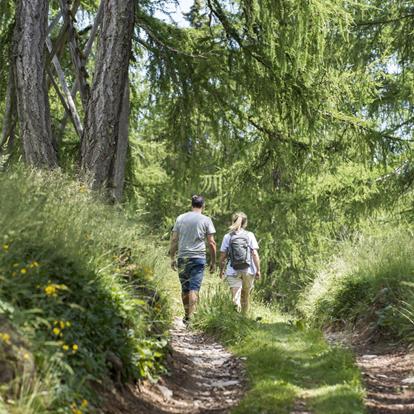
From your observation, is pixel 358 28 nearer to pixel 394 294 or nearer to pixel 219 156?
pixel 219 156

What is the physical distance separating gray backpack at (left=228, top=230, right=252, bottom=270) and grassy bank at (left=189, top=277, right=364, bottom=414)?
0.45 meters

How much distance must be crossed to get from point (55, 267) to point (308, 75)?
22.1 ft

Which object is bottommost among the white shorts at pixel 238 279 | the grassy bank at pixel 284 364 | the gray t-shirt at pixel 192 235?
the grassy bank at pixel 284 364

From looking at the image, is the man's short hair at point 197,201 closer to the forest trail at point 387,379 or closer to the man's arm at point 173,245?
the man's arm at point 173,245

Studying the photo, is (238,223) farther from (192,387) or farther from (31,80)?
(192,387)

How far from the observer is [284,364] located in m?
7.61

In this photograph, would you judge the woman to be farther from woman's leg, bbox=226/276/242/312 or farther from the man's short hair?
the man's short hair

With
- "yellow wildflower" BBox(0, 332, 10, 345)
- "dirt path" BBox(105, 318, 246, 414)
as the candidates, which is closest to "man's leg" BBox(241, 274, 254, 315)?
"dirt path" BBox(105, 318, 246, 414)

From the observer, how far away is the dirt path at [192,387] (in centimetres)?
572

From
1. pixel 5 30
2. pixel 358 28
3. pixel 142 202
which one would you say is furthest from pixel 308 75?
pixel 142 202

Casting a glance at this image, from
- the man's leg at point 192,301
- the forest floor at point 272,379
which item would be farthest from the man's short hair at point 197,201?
the forest floor at point 272,379

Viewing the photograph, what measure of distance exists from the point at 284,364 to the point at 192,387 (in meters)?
1.15

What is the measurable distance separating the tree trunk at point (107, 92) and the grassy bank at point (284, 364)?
251 cm

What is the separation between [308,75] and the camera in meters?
11.2
